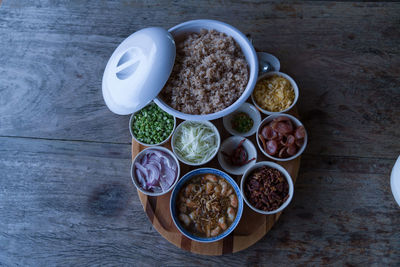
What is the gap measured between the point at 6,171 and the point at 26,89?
29.2 inches

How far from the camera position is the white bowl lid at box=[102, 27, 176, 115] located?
182 centimetres

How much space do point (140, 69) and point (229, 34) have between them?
0.73m

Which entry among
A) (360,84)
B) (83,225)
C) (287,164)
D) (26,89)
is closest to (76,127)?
(26,89)

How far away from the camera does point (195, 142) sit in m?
2.11

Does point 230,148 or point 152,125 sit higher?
point 152,125

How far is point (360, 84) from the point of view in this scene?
246 cm

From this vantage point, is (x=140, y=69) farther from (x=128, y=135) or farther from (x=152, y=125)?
(x=128, y=135)

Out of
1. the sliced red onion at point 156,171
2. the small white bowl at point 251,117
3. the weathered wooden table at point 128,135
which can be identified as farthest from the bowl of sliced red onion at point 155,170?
the small white bowl at point 251,117

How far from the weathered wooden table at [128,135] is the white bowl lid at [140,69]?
625 millimetres

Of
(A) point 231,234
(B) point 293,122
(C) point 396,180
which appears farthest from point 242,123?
(C) point 396,180

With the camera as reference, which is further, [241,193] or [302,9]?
[302,9]

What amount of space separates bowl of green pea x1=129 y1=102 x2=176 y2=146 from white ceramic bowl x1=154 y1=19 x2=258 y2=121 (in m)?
0.25

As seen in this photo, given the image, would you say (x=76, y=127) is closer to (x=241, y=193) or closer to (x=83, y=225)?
(x=83, y=225)

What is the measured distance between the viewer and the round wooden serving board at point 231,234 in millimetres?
2070
